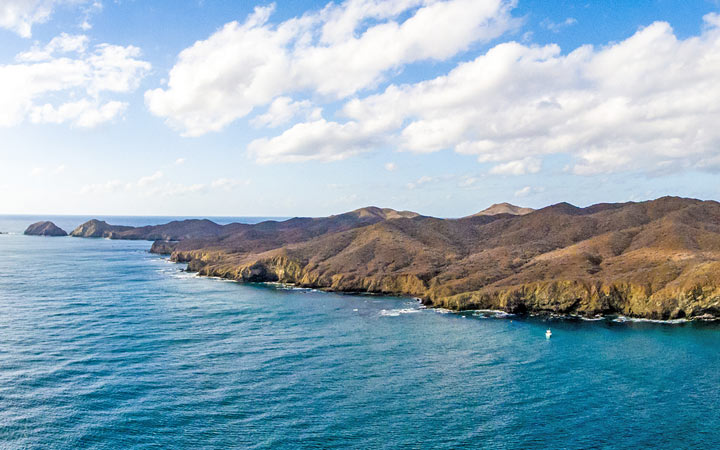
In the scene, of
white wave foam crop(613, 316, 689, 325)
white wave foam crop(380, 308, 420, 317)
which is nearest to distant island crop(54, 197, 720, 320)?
white wave foam crop(613, 316, 689, 325)

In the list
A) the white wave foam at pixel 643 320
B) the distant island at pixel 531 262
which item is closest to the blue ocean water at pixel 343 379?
the white wave foam at pixel 643 320

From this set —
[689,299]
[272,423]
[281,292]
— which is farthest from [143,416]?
[689,299]

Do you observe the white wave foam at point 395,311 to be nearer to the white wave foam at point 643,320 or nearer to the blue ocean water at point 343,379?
the blue ocean water at point 343,379

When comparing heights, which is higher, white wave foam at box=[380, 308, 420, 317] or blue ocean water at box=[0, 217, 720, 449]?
white wave foam at box=[380, 308, 420, 317]

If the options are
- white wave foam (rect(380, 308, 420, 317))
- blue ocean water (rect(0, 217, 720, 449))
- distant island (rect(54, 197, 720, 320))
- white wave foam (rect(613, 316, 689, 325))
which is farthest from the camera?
white wave foam (rect(380, 308, 420, 317))

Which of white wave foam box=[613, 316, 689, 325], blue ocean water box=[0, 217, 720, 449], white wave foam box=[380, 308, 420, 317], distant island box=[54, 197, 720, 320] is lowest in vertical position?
blue ocean water box=[0, 217, 720, 449]

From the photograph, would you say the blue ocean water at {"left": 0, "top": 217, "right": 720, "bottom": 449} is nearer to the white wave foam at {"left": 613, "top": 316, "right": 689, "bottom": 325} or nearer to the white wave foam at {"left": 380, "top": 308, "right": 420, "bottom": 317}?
the white wave foam at {"left": 380, "top": 308, "right": 420, "bottom": 317}

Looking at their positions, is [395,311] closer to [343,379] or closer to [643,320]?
[343,379]

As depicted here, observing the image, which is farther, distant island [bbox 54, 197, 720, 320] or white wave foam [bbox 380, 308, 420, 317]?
white wave foam [bbox 380, 308, 420, 317]
